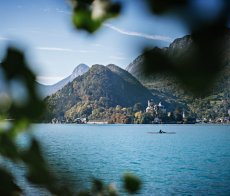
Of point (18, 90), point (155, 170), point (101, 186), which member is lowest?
point (155, 170)

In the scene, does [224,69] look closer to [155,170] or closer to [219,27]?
[219,27]

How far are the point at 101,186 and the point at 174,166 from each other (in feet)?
206

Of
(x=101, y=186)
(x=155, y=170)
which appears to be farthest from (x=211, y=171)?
(x=101, y=186)

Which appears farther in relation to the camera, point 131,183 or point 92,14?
point 131,183

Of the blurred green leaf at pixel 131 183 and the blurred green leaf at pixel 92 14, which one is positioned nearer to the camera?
the blurred green leaf at pixel 92 14

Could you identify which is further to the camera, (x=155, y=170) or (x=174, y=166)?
(x=174, y=166)

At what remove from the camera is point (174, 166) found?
206 feet

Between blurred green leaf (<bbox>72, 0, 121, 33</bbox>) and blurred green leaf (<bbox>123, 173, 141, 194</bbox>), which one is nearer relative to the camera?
blurred green leaf (<bbox>72, 0, 121, 33</bbox>)

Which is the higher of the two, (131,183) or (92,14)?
(92,14)

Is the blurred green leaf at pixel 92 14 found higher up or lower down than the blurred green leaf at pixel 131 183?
higher up

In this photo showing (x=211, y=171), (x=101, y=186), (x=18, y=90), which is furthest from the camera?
(x=211, y=171)

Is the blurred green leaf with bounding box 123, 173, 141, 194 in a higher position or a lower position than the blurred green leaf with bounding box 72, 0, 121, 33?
lower

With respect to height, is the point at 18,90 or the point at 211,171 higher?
the point at 18,90

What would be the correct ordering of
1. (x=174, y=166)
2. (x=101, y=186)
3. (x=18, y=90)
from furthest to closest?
(x=174, y=166)
(x=101, y=186)
(x=18, y=90)
